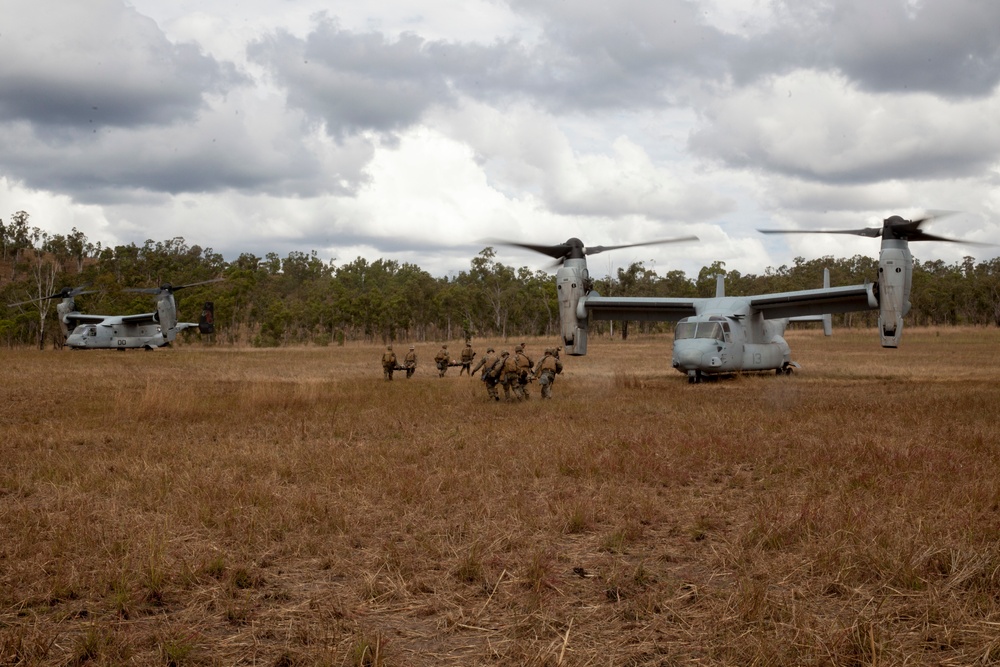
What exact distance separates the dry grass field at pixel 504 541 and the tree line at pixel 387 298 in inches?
2187

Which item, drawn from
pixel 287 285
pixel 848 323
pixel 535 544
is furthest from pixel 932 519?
pixel 287 285

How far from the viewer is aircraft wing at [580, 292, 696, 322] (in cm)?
2503

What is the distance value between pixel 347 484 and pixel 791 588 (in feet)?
16.6

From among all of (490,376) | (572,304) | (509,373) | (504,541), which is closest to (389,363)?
(572,304)

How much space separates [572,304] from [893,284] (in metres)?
8.90

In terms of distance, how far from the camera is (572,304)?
23984 mm

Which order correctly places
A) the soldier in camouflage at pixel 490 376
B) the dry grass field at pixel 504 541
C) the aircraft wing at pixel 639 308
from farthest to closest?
the aircraft wing at pixel 639 308 < the soldier in camouflage at pixel 490 376 < the dry grass field at pixel 504 541

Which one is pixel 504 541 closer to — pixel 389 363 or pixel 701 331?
pixel 701 331

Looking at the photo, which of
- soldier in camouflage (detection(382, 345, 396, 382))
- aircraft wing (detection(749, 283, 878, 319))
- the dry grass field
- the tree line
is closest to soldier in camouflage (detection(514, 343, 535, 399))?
the dry grass field

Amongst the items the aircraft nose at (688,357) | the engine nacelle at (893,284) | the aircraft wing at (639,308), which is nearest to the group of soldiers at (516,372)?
the aircraft nose at (688,357)

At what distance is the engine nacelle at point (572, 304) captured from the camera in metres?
24.0

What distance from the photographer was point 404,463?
32.8 feet

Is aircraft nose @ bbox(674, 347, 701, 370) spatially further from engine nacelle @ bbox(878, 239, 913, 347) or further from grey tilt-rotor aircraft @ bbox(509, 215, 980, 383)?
engine nacelle @ bbox(878, 239, 913, 347)

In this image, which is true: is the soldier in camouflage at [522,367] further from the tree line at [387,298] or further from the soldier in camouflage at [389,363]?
the tree line at [387,298]
